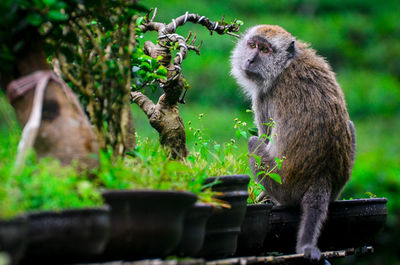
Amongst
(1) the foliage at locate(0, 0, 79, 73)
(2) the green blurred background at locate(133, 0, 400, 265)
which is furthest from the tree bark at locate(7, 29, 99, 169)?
(2) the green blurred background at locate(133, 0, 400, 265)

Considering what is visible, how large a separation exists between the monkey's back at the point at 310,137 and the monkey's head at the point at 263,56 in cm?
31

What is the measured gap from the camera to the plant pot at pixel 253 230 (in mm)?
3135

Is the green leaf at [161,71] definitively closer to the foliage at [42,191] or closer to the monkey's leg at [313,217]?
the foliage at [42,191]

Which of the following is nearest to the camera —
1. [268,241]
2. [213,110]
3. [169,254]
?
[169,254]

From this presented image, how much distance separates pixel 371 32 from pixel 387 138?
5.93 m

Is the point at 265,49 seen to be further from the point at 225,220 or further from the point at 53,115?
the point at 53,115

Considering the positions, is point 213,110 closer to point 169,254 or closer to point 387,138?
point 387,138

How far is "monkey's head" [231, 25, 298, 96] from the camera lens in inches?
179

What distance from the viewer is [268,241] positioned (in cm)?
354

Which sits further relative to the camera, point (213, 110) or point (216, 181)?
point (213, 110)

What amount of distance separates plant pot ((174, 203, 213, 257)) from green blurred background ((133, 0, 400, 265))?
6646 millimetres

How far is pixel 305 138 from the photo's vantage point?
3922mm

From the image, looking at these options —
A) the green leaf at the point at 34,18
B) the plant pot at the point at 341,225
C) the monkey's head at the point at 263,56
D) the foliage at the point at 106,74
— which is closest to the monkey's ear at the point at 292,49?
the monkey's head at the point at 263,56

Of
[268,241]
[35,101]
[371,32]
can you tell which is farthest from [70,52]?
[371,32]
